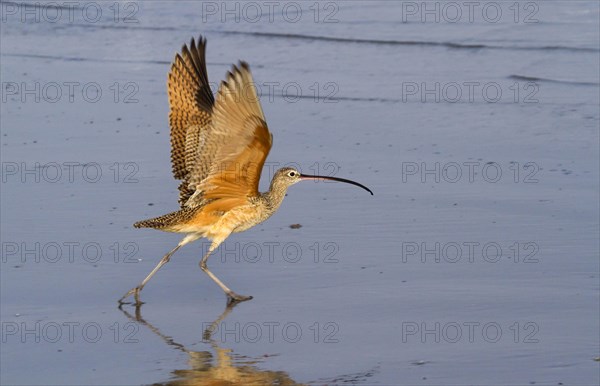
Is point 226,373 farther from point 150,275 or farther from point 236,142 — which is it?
point 236,142

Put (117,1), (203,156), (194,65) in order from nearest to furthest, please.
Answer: (203,156), (194,65), (117,1)

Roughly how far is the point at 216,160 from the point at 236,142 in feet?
1.00

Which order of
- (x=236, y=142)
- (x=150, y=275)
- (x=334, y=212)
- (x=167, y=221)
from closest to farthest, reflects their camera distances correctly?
(x=236, y=142) → (x=150, y=275) → (x=167, y=221) → (x=334, y=212)

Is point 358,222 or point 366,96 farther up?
point 366,96

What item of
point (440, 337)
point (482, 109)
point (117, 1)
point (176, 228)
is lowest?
point (440, 337)

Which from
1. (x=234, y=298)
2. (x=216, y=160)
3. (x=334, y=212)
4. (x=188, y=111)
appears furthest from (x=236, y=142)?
(x=334, y=212)

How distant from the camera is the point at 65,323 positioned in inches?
295

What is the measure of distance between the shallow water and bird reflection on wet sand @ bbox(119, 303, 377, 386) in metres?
0.02

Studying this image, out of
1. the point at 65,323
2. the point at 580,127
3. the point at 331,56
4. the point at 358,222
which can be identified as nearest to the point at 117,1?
the point at 331,56

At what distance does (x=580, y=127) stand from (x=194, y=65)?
12.6 ft

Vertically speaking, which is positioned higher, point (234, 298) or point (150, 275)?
point (150, 275)

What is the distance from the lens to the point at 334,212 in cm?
955

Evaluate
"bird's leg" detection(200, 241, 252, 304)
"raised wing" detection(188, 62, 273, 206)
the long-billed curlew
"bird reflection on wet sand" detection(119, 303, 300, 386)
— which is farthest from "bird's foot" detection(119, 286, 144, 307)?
"raised wing" detection(188, 62, 273, 206)

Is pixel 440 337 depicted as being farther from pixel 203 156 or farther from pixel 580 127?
pixel 580 127
